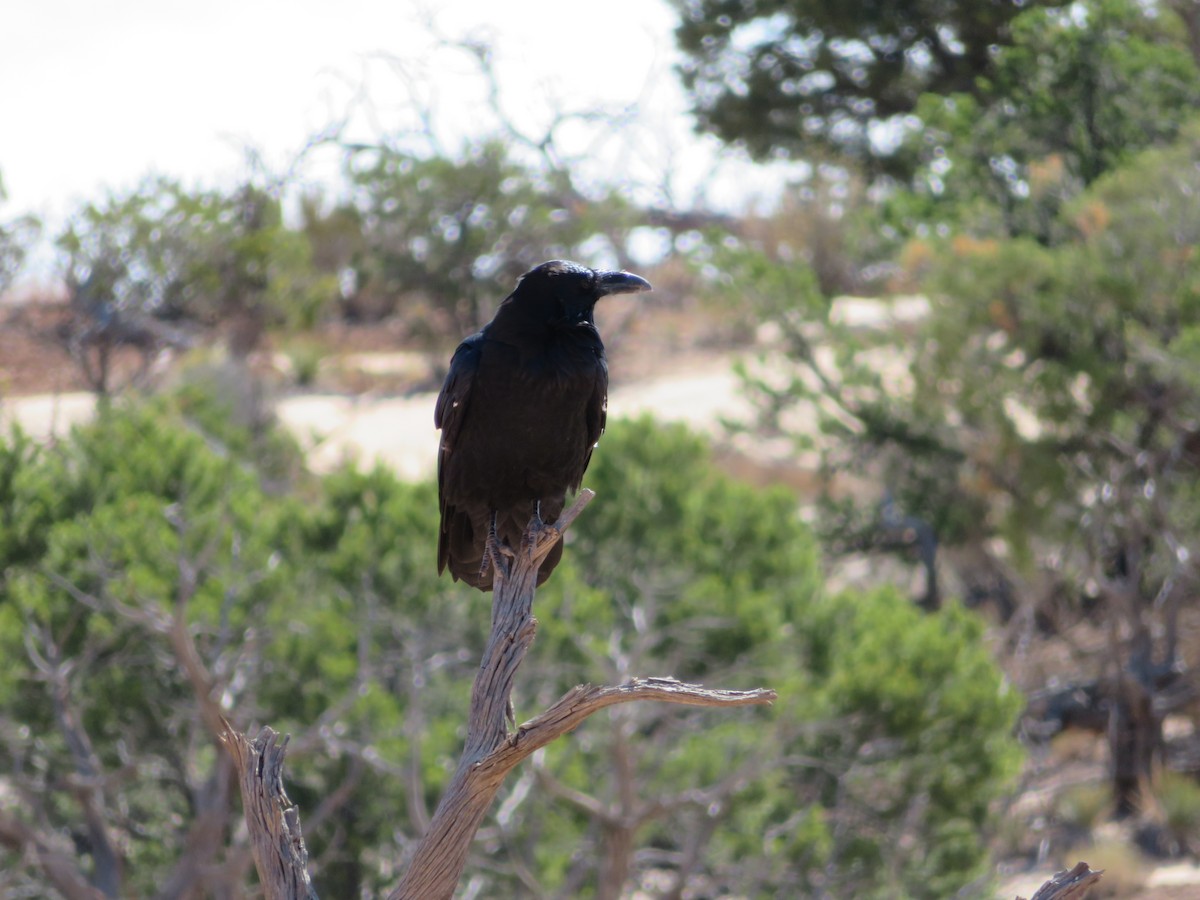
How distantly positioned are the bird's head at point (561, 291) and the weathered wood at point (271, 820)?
166 centimetres

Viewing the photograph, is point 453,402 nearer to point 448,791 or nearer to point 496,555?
point 496,555

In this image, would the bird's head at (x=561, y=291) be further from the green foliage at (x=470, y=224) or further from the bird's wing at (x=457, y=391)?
the green foliage at (x=470, y=224)

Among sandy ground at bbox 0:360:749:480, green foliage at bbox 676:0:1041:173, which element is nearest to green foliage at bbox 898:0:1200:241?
green foliage at bbox 676:0:1041:173

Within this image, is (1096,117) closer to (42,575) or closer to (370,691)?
(370,691)

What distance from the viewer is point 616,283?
4.60 m

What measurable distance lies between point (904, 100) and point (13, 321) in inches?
400

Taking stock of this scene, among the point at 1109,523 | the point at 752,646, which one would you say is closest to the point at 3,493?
the point at 752,646

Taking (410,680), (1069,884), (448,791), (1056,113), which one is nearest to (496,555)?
(448,791)

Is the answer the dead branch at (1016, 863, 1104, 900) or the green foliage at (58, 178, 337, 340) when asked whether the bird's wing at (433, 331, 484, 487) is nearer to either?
the dead branch at (1016, 863, 1104, 900)

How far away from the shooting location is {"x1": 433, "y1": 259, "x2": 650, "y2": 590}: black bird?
443cm

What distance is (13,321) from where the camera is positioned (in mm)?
15164

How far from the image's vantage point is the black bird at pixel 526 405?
14.5 ft

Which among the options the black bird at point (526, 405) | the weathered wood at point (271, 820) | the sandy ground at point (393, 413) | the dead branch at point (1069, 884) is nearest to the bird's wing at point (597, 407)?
the black bird at point (526, 405)

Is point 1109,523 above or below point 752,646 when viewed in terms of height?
above
